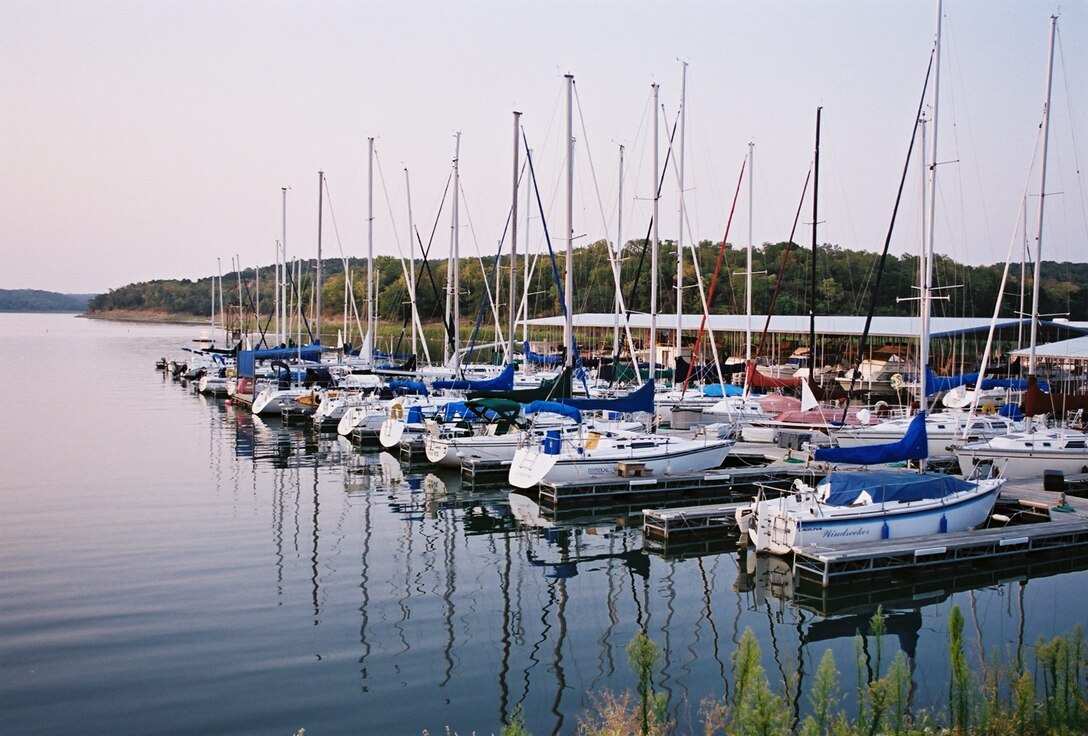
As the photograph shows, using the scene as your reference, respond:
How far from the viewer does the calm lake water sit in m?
12.2

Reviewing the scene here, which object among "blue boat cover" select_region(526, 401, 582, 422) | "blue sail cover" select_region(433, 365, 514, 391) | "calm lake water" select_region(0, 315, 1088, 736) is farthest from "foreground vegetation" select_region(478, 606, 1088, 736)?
"blue sail cover" select_region(433, 365, 514, 391)

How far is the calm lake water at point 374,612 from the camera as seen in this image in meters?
A: 12.2

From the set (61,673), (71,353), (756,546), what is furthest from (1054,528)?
(71,353)

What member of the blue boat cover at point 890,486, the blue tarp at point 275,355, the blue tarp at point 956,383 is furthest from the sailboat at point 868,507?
the blue tarp at point 275,355

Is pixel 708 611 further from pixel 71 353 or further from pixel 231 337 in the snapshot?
pixel 71 353

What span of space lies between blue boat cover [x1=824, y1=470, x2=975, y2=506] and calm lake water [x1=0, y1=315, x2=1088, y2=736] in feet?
6.59

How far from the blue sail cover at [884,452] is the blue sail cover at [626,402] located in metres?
8.13

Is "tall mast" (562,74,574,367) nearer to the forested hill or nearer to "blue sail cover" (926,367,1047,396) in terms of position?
"blue sail cover" (926,367,1047,396)

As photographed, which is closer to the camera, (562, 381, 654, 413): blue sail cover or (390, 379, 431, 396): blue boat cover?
(562, 381, 654, 413): blue sail cover

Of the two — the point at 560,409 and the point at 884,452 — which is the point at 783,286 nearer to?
the point at 560,409

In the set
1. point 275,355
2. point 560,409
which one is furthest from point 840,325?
point 560,409

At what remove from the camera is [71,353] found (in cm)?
10094

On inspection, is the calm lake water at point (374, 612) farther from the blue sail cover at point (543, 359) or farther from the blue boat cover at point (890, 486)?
the blue sail cover at point (543, 359)

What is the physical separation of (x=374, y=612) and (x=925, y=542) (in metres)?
10.6
